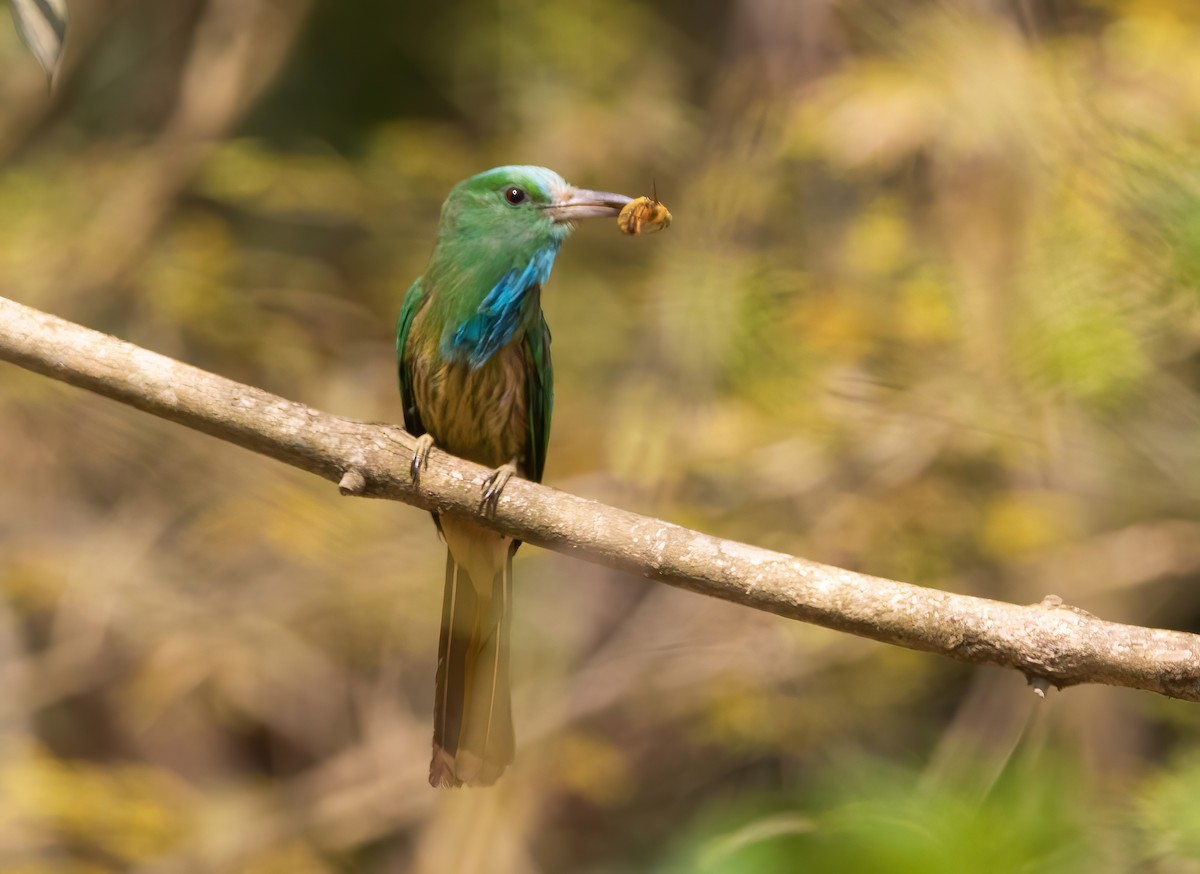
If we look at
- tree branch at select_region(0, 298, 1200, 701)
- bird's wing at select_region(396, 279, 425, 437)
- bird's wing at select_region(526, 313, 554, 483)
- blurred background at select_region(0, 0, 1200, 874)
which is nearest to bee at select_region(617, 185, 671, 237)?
bird's wing at select_region(526, 313, 554, 483)

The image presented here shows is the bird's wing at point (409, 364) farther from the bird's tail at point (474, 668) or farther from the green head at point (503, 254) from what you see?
the bird's tail at point (474, 668)

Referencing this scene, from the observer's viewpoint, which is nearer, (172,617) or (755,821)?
(755,821)

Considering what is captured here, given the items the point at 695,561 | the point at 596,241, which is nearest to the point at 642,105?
the point at 596,241

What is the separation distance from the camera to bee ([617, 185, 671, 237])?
269 centimetres

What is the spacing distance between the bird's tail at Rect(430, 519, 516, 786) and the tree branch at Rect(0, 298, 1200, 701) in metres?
0.60

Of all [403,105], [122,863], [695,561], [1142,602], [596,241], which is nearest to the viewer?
[695,561]

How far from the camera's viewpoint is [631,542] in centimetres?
199

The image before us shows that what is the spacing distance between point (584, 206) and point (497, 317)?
0.29 metres

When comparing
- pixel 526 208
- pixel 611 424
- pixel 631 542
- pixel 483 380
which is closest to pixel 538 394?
pixel 483 380

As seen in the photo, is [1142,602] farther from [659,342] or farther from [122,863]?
[122,863]

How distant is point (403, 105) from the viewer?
5.62 meters

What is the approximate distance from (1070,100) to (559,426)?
2.07 m

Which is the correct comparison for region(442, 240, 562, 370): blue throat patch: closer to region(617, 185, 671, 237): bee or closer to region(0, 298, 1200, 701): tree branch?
region(617, 185, 671, 237): bee

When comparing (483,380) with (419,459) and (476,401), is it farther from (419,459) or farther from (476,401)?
(419,459)
